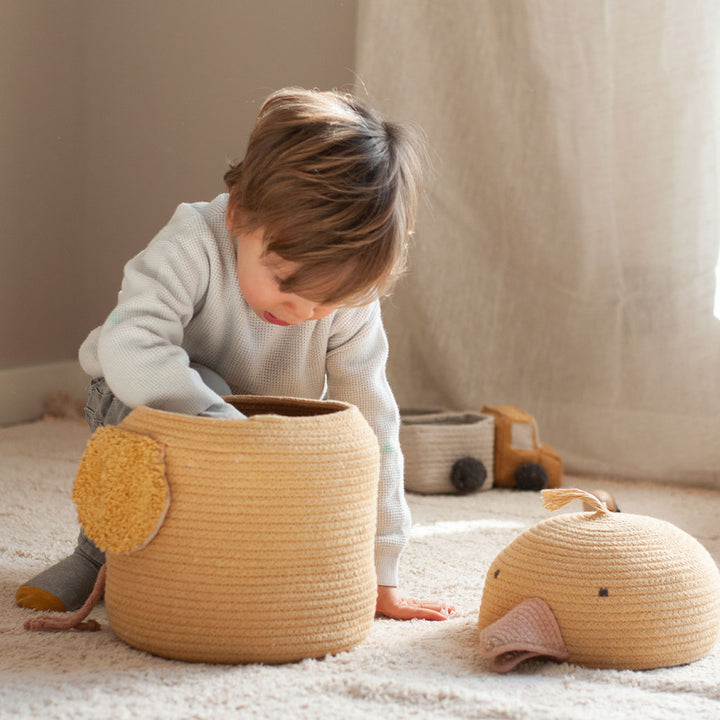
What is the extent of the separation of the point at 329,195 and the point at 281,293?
0.11 m

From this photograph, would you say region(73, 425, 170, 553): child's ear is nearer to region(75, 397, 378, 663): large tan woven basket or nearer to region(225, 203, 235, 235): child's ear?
region(75, 397, 378, 663): large tan woven basket

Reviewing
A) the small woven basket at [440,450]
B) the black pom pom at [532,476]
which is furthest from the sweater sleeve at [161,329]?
the black pom pom at [532,476]

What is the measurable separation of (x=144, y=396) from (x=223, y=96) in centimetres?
143

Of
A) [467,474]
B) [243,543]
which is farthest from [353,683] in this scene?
[467,474]

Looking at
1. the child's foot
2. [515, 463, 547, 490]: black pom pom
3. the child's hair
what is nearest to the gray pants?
the child's foot

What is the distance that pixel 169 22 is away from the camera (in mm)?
2270

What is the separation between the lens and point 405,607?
1044 millimetres

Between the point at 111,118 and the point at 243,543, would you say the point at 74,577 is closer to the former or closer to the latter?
the point at 243,543

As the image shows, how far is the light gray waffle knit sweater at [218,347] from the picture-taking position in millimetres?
936

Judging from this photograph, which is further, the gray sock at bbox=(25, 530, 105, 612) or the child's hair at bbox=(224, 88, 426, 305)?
the gray sock at bbox=(25, 530, 105, 612)

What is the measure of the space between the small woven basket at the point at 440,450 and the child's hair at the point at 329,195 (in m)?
0.76

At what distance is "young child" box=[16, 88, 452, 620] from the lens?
0.93 meters

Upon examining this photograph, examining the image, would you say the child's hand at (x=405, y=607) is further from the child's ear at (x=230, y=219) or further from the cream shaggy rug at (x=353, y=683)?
the child's ear at (x=230, y=219)

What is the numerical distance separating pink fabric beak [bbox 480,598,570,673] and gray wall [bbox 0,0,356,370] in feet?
4.60
